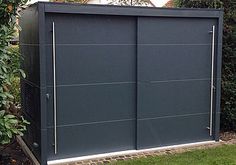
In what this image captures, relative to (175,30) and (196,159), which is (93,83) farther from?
(196,159)

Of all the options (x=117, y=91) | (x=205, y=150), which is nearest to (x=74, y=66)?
(x=117, y=91)

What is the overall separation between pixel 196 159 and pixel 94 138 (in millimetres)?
1700

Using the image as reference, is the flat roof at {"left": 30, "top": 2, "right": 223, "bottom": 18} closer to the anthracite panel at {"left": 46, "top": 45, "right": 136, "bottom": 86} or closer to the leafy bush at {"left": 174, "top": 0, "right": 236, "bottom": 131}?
the anthracite panel at {"left": 46, "top": 45, "right": 136, "bottom": 86}

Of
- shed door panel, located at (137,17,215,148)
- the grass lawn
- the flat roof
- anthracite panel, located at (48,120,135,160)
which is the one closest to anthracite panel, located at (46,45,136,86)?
shed door panel, located at (137,17,215,148)

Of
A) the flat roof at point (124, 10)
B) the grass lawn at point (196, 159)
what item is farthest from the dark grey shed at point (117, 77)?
the grass lawn at point (196, 159)

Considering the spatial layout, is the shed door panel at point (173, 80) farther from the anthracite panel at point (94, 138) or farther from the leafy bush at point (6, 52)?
the leafy bush at point (6, 52)

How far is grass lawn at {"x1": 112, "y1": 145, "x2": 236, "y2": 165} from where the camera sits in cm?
596

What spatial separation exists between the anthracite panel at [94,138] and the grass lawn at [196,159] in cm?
51

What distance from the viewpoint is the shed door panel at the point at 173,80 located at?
6578 millimetres

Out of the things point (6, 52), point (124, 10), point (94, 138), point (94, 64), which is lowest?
point (94, 138)

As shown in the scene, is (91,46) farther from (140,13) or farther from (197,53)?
(197,53)

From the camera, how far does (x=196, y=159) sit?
20.1 ft

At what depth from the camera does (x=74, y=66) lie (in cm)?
609

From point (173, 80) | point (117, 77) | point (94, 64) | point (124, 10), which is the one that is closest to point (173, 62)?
point (173, 80)
